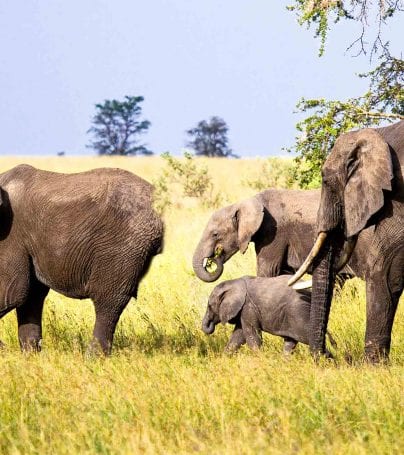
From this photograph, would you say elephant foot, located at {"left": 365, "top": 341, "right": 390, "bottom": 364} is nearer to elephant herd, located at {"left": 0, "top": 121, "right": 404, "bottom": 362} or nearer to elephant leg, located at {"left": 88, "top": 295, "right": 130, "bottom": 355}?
elephant herd, located at {"left": 0, "top": 121, "right": 404, "bottom": 362}

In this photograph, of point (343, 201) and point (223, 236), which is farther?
point (223, 236)

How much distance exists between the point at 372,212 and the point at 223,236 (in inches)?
174

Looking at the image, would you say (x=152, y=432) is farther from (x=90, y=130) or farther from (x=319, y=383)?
(x=90, y=130)

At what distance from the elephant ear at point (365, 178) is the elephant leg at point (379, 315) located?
44cm

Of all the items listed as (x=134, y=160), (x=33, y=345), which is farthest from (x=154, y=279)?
(x=134, y=160)

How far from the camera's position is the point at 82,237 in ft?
29.1

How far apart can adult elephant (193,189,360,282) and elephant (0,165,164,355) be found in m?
2.47

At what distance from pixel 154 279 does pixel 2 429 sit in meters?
8.49

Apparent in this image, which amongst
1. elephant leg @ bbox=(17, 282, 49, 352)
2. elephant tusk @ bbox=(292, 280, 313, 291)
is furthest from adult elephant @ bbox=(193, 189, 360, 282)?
elephant tusk @ bbox=(292, 280, 313, 291)

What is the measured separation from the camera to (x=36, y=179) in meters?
9.09

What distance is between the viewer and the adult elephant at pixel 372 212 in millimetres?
7398

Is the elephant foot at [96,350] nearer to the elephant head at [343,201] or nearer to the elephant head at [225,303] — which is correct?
the elephant head at [225,303]

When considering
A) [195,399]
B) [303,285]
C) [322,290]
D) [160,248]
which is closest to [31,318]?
[160,248]

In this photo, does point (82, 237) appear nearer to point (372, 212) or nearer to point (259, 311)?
point (259, 311)
